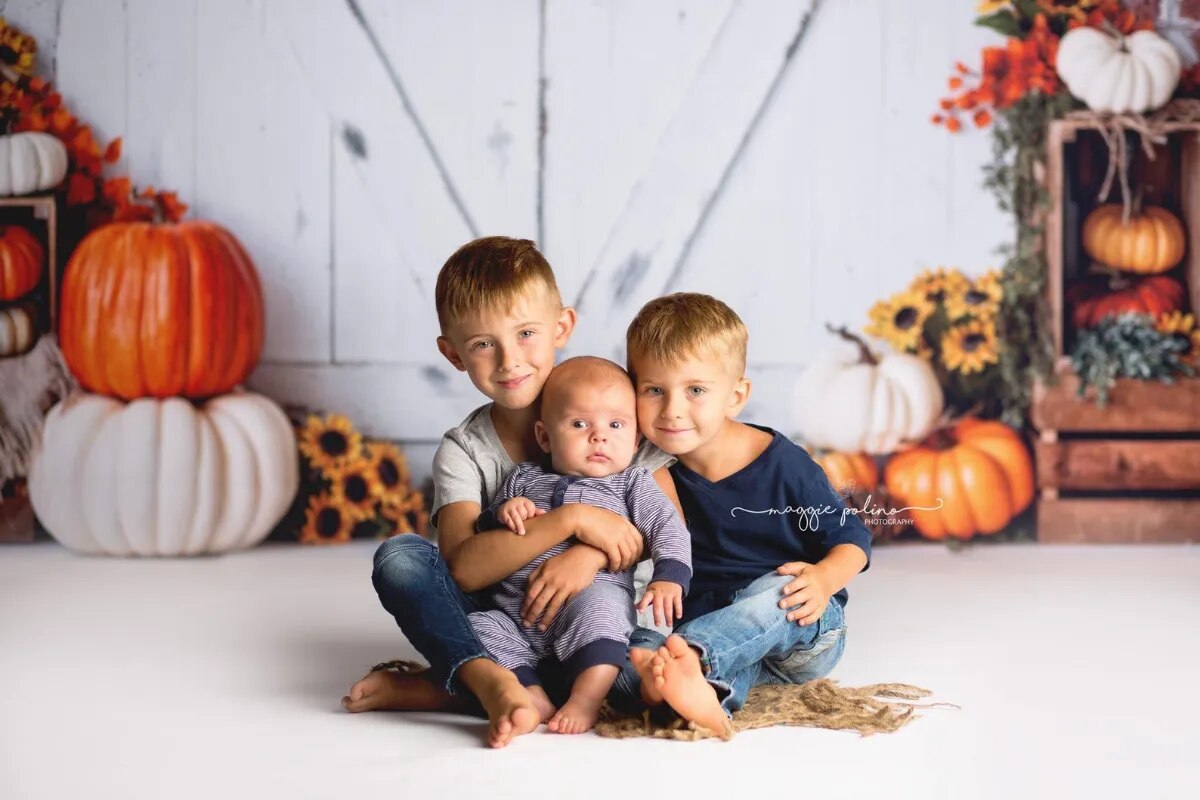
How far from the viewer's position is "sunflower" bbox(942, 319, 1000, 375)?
356 centimetres

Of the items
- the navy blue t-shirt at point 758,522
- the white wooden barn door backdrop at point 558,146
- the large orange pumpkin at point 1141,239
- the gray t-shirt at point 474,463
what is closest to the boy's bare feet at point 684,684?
the navy blue t-shirt at point 758,522

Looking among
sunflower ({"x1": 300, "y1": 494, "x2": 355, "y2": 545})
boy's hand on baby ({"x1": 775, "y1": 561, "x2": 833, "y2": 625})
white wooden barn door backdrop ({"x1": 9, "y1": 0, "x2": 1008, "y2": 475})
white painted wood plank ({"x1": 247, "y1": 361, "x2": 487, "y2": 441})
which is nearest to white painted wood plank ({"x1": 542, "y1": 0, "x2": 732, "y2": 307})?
white wooden barn door backdrop ({"x1": 9, "y1": 0, "x2": 1008, "y2": 475})

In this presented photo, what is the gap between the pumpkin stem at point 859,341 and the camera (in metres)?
3.61

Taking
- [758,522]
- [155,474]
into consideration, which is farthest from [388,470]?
[758,522]

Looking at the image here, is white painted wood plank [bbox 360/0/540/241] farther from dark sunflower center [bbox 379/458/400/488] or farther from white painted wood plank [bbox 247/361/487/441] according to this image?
dark sunflower center [bbox 379/458/400/488]

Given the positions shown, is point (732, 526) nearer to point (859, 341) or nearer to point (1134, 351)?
point (859, 341)

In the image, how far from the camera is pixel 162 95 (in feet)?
11.8

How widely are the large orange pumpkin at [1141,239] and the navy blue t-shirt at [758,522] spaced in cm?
180

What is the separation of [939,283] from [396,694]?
2078 mm

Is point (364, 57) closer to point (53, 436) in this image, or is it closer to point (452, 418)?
point (452, 418)

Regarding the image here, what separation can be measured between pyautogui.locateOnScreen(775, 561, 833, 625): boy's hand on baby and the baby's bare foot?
0.31 metres

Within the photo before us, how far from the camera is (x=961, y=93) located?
3.57m

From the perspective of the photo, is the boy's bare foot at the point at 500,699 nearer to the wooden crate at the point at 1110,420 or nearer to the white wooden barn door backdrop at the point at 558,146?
the white wooden barn door backdrop at the point at 558,146

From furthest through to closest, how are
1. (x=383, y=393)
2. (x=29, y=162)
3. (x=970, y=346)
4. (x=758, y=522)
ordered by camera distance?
(x=383, y=393) < (x=970, y=346) < (x=29, y=162) < (x=758, y=522)
